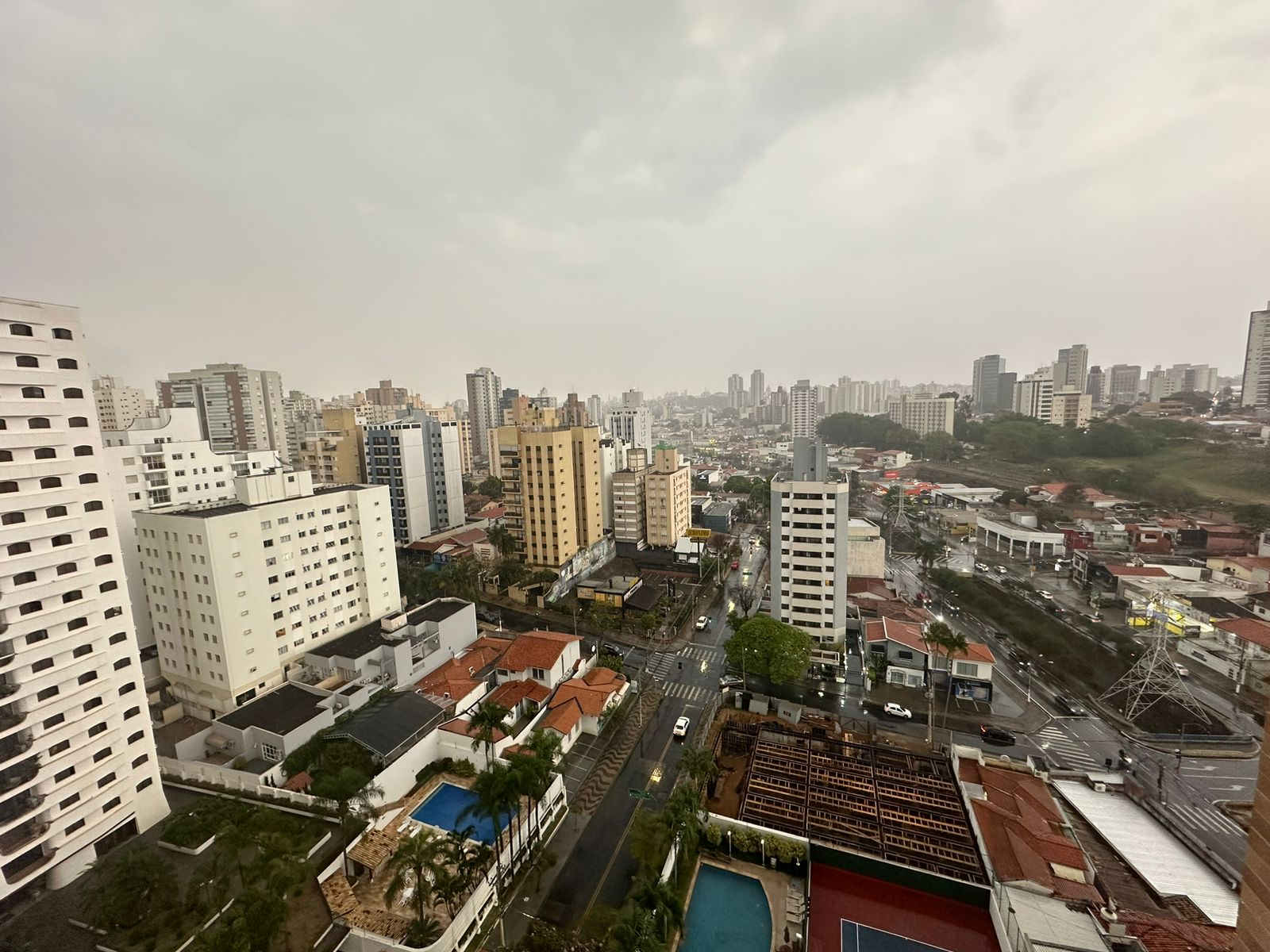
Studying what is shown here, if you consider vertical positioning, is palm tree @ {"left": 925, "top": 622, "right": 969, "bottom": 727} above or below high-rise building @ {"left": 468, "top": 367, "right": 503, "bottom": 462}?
below

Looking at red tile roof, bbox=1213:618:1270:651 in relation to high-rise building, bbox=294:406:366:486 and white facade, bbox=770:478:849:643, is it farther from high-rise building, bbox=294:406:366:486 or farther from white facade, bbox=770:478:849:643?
high-rise building, bbox=294:406:366:486

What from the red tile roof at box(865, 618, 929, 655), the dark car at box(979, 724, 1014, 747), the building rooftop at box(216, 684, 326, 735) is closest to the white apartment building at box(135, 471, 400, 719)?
the building rooftop at box(216, 684, 326, 735)

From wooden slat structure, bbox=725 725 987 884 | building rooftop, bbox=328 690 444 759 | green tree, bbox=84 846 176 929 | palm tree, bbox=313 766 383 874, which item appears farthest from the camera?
building rooftop, bbox=328 690 444 759

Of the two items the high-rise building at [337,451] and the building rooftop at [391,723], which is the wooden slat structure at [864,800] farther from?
the high-rise building at [337,451]

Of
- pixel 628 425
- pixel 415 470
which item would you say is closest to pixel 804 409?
Answer: pixel 628 425

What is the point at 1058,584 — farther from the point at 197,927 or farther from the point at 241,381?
the point at 241,381

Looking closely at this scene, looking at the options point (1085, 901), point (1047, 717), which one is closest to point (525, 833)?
point (1085, 901)

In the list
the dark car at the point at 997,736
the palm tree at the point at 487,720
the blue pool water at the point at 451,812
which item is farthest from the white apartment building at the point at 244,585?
the dark car at the point at 997,736
